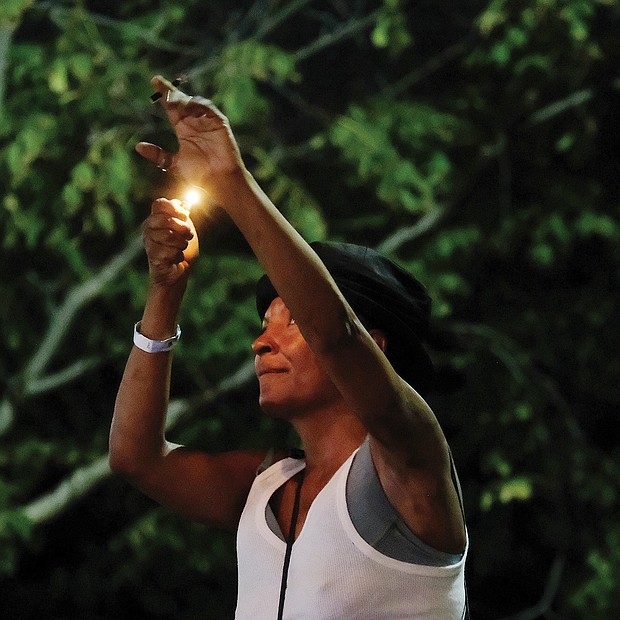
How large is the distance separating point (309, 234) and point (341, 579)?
13.8ft

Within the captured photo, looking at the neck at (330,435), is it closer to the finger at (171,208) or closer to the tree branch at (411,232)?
the finger at (171,208)

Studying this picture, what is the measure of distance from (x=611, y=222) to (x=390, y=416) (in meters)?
5.44

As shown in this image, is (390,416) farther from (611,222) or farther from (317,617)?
(611,222)

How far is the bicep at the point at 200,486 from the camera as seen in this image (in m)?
2.17

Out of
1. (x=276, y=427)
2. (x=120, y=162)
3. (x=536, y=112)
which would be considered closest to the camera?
(x=120, y=162)

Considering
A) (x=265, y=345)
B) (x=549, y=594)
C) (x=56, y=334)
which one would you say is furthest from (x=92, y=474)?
(x=265, y=345)

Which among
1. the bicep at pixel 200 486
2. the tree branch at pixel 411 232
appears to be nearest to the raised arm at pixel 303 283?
the bicep at pixel 200 486

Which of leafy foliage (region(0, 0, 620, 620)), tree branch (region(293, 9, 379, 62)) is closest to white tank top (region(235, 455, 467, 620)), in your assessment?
leafy foliage (region(0, 0, 620, 620))

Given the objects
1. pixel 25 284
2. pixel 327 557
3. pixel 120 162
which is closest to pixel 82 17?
pixel 120 162

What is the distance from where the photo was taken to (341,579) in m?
1.78

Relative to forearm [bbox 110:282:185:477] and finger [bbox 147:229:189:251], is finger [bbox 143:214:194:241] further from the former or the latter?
forearm [bbox 110:282:185:477]

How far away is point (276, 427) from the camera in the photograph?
7.57 m

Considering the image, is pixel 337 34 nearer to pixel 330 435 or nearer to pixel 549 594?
pixel 549 594

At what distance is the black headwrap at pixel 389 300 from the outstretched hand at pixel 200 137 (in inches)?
18.4
